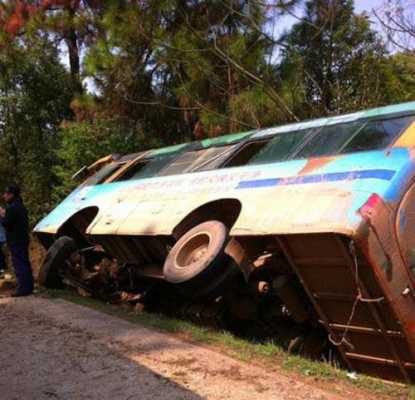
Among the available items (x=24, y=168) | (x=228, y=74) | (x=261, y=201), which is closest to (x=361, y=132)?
(x=261, y=201)

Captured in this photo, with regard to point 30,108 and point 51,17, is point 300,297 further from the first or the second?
point 30,108

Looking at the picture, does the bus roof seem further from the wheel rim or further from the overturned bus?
the wheel rim

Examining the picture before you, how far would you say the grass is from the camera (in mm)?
5086

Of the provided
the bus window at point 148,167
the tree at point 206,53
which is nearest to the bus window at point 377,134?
the bus window at point 148,167

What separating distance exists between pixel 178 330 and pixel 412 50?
7.75m

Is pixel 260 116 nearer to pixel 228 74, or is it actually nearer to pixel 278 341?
pixel 228 74

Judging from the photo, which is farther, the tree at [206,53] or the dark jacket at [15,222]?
the tree at [206,53]

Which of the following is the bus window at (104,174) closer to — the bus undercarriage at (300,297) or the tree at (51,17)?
the bus undercarriage at (300,297)

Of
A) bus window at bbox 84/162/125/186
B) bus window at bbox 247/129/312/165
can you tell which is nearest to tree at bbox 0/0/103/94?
bus window at bbox 84/162/125/186

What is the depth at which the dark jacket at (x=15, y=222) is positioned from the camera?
376 inches

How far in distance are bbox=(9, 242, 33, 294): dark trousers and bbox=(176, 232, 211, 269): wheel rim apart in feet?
12.4

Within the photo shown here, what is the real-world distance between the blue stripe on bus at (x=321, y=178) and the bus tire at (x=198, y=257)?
601mm

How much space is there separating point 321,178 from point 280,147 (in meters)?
1.50

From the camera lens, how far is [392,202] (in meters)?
5.23
